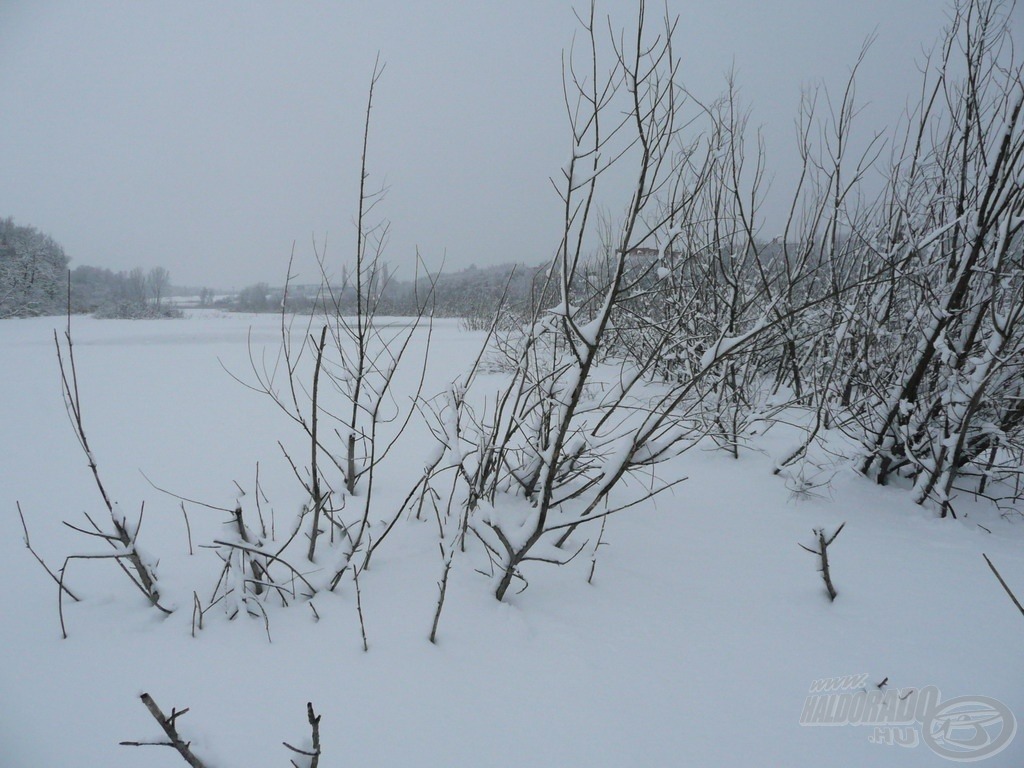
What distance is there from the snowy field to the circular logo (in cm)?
2

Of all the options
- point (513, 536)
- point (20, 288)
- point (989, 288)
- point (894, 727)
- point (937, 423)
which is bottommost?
point (894, 727)

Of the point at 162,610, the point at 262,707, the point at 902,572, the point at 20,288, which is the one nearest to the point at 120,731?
the point at 262,707

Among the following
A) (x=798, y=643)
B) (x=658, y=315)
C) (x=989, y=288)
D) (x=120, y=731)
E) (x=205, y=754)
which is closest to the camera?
(x=205, y=754)

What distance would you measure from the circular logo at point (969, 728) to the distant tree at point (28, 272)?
2982cm

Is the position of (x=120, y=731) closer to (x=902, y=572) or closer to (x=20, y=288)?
(x=902, y=572)

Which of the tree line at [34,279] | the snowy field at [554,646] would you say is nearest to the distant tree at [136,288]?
the tree line at [34,279]

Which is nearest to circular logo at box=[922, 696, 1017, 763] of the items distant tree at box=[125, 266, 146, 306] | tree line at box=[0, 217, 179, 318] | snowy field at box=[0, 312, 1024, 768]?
snowy field at box=[0, 312, 1024, 768]

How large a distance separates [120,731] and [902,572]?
Answer: 2.84 m

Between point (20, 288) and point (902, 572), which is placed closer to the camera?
point (902, 572)

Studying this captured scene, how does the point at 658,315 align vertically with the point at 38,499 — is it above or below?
above

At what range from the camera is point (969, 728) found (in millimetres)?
1151

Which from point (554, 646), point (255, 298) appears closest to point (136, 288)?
point (255, 298)

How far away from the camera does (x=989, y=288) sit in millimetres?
2166

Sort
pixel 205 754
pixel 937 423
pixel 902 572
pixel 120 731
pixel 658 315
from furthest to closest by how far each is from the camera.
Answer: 1. pixel 658 315
2. pixel 937 423
3. pixel 902 572
4. pixel 120 731
5. pixel 205 754
